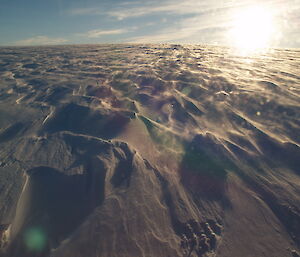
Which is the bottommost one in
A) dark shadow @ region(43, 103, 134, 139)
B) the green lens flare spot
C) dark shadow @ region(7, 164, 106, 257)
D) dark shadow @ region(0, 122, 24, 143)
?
the green lens flare spot

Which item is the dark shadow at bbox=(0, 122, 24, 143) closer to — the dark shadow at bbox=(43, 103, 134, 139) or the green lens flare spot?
the dark shadow at bbox=(43, 103, 134, 139)

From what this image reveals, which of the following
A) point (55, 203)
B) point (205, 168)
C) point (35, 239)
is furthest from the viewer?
point (205, 168)

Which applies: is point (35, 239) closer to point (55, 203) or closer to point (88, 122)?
point (55, 203)

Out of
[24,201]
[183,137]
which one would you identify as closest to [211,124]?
[183,137]

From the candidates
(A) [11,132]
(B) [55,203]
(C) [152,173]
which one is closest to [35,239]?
(B) [55,203]

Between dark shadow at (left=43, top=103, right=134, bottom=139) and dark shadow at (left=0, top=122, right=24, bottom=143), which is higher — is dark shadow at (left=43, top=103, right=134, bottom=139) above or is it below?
above

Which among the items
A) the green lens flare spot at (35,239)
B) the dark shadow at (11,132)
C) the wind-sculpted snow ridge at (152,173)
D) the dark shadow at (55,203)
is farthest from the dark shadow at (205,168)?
the dark shadow at (11,132)

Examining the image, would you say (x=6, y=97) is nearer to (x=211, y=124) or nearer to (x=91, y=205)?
(x=91, y=205)

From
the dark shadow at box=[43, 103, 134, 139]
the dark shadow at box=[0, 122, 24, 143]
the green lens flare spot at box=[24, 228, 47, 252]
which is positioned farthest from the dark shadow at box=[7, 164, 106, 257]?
the dark shadow at box=[0, 122, 24, 143]
